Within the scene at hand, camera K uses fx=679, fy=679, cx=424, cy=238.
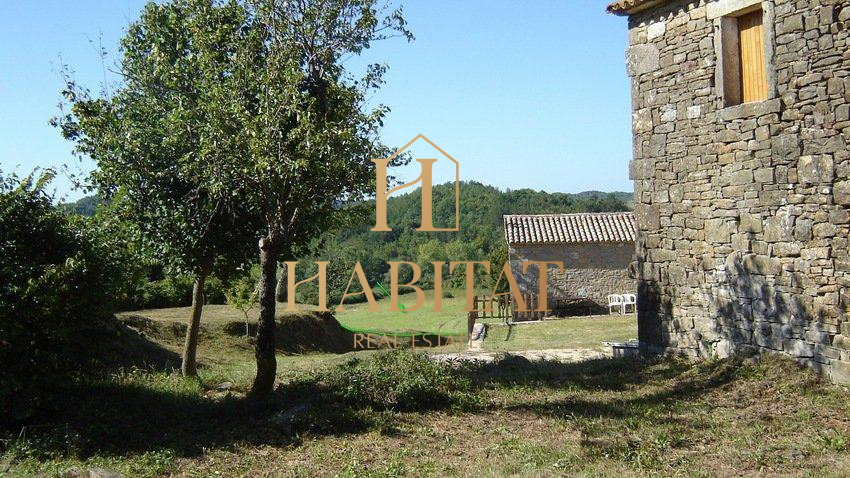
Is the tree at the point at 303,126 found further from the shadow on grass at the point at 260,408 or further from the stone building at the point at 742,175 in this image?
the stone building at the point at 742,175

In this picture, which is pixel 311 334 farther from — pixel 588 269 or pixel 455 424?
pixel 455 424

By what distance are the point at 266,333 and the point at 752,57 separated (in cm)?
741

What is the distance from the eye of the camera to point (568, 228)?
2655 centimetres

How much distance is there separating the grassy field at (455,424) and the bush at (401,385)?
0.08ft

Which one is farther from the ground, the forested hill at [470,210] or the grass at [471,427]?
the forested hill at [470,210]

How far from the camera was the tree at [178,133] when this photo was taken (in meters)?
9.03

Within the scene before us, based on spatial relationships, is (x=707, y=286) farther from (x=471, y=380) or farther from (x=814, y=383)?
(x=471, y=380)

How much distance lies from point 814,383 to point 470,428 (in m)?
4.26

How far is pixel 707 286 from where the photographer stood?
9.80 meters

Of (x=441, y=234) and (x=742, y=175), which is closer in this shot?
(x=742, y=175)

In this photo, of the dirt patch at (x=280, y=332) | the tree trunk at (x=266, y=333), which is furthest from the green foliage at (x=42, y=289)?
the dirt patch at (x=280, y=332)

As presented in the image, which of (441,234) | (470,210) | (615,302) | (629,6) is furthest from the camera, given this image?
(470,210)

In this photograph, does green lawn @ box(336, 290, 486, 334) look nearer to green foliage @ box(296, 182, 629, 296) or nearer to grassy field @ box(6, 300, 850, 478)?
green foliage @ box(296, 182, 629, 296)

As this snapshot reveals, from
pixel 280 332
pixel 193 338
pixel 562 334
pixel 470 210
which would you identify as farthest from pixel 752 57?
pixel 470 210
